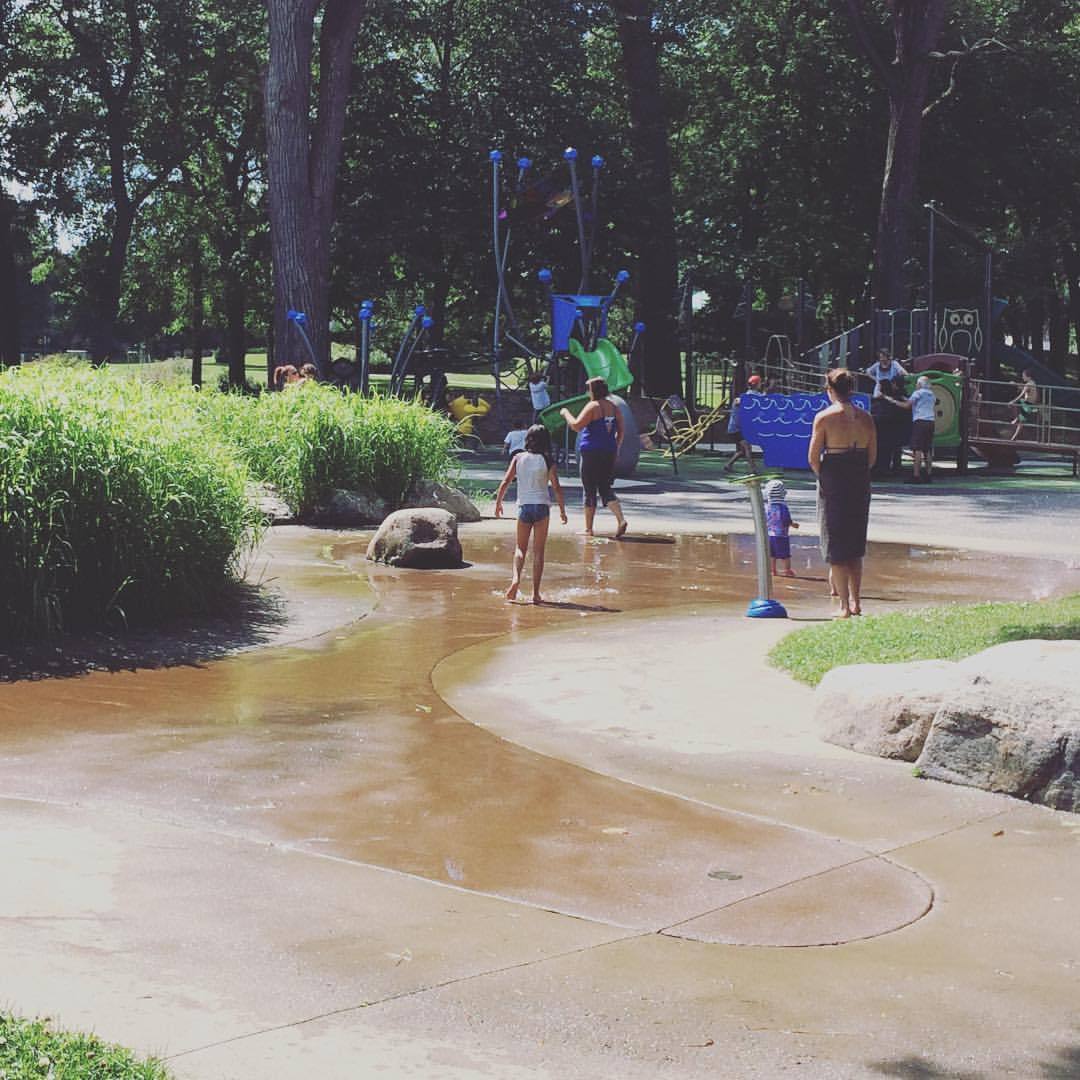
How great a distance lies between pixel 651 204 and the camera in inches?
1491

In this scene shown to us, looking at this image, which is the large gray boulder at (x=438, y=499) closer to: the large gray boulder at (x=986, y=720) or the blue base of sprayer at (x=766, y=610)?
the blue base of sprayer at (x=766, y=610)

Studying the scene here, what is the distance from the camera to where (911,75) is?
103ft

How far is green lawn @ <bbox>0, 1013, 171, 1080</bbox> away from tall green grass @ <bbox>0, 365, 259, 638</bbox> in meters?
6.39

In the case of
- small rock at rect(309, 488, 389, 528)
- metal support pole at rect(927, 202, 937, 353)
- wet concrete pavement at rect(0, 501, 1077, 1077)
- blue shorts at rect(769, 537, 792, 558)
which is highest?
metal support pole at rect(927, 202, 937, 353)

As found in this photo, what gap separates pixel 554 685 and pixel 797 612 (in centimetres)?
343

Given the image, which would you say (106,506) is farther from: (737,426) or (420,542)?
(737,426)

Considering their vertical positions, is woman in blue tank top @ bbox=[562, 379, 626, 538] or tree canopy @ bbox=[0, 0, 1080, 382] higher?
tree canopy @ bbox=[0, 0, 1080, 382]

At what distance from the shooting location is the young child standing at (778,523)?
13906mm

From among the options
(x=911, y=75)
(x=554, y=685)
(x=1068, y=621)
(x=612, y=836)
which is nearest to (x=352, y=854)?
(x=612, y=836)

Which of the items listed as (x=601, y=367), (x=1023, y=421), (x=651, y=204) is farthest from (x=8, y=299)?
(x=1023, y=421)

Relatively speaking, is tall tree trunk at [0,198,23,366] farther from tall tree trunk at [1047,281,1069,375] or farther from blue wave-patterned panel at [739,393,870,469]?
tall tree trunk at [1047,281,1069,375]

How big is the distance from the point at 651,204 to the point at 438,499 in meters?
21.9

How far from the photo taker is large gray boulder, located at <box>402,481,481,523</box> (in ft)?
58.1

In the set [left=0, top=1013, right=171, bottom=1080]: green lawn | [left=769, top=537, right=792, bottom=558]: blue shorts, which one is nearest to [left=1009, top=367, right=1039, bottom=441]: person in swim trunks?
[left=769, top=537, right=792, bottom=558]: blue shorts
